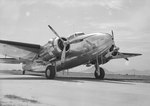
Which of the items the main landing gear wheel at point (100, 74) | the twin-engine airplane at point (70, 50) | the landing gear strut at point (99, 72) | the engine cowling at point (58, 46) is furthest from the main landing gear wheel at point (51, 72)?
the main landing gear wheel at point (100, 74)

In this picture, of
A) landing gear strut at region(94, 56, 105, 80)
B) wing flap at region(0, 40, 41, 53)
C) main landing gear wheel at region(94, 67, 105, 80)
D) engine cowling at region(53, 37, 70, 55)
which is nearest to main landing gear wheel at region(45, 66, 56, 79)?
engine cowling at region(53, 37, 70, 55)

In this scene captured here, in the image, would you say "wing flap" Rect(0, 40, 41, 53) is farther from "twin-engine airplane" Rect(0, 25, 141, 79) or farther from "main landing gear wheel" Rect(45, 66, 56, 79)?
"main landing gear wheel" Rect(45, 66, 56, 79)

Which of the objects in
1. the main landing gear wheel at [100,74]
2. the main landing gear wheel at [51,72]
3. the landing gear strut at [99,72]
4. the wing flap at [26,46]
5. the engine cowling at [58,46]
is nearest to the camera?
the main landing gear wheel at [51,72]

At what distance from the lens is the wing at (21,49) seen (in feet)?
72.4

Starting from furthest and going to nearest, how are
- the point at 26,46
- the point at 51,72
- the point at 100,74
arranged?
the point at 100,74, the point at 26,46, the point at 51,72

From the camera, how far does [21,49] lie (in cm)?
2466

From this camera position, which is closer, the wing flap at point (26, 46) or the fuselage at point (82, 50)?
the fuselage at point (82, 50)

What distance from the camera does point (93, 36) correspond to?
20797 millimetres

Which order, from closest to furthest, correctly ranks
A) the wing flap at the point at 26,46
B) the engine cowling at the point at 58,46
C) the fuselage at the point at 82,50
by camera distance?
the fuselage at the point at 82,50, the engine cowling at the point at 58,46, the wing flap at the point at 26,46

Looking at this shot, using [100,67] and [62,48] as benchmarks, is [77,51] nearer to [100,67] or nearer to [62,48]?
[62,48]

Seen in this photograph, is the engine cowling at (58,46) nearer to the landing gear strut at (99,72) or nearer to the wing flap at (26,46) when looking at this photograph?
the wing flap at (26,46)

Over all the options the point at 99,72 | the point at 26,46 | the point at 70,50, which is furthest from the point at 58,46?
the point at 99,72

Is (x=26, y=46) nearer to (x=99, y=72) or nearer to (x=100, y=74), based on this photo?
(x=99, y=72)

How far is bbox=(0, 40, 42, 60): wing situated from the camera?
2207cm
